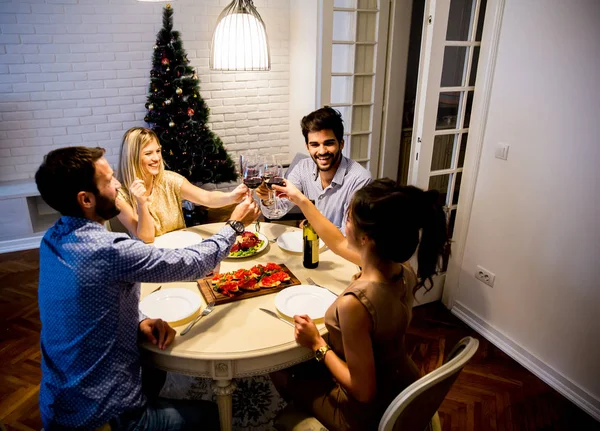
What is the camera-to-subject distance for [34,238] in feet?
12.2

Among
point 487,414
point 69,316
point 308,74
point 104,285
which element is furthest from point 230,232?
point 308,74

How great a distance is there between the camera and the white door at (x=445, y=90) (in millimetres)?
2365

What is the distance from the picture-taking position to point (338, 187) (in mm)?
2256

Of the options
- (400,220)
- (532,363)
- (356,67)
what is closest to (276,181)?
(400,220)

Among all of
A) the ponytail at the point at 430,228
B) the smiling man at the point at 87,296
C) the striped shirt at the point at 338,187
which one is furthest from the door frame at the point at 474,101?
the smiling man at the point at 87,296

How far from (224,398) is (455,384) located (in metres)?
1.40

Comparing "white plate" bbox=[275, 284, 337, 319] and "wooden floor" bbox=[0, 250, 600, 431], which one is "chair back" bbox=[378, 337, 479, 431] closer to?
"white plate" bbox=[275, 284, 337, 319]

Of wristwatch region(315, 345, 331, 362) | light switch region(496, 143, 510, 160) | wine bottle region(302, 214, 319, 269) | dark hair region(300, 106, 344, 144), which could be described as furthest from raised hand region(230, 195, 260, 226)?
light switch region(496, 143, 510, 160)

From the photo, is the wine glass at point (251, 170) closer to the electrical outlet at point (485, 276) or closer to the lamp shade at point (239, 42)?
the lamp shade at point (239, 42)

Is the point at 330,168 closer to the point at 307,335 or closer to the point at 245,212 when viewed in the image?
the point at 245,212

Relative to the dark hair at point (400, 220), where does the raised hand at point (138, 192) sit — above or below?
below

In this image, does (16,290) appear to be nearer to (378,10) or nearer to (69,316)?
(69,316)

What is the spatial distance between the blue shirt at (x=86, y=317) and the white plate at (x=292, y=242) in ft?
2.53

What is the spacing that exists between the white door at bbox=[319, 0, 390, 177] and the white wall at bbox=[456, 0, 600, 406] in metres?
1.28
